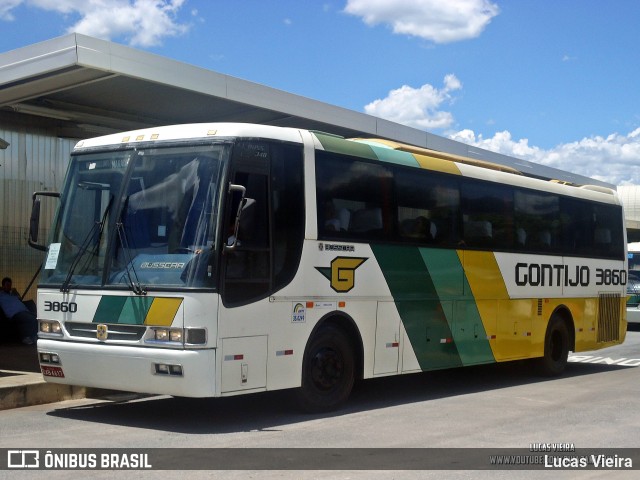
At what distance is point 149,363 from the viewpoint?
945cm

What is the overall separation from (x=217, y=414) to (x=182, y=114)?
8.19 metres

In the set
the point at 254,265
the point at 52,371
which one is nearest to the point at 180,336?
the point at 254,265

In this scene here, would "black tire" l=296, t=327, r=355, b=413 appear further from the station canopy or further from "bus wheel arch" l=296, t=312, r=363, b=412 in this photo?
the station canopy

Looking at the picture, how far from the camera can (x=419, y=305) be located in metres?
12.6

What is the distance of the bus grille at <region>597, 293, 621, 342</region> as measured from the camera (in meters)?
17.6

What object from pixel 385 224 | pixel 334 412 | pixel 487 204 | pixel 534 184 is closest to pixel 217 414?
pixel 334 412

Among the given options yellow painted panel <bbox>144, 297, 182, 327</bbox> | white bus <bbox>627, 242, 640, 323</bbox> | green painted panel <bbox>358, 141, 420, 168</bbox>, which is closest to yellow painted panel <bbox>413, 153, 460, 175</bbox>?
green painted panel <bbox>358, 141, 420, 168</bbox>

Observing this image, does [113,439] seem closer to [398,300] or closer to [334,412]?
[334,412]

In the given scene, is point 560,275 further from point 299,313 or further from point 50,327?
point 50,327

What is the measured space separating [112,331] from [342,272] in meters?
2.83

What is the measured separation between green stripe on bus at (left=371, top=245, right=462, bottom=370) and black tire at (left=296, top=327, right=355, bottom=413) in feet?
3.89

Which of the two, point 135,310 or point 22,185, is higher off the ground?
point 22,185

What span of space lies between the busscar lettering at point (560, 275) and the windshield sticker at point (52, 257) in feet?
24.0

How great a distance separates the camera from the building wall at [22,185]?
61.0 ft
